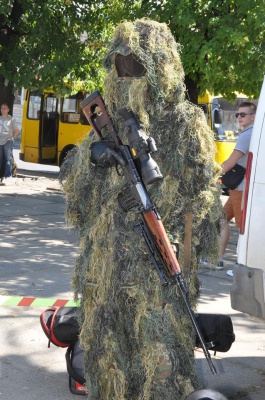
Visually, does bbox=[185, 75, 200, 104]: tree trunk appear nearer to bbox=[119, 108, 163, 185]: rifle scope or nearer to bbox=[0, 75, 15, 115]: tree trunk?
bbox=[0, 75, 15, 115]: tree trunk

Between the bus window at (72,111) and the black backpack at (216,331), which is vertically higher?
the bus window at (72,111)

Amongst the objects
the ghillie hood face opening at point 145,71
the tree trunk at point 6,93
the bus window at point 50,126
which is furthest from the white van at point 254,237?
the bus window at point 50,126

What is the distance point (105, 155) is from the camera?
3.98 meters

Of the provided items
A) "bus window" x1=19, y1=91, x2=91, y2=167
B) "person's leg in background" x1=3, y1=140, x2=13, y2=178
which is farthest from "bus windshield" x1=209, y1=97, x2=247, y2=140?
"person's leg in background" x1=3, y1=140, x2=13, y2=178

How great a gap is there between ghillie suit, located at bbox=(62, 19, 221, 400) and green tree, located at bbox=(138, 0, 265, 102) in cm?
718

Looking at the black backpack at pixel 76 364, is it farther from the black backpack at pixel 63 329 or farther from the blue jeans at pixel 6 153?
the blue jeans at pixel 6 153

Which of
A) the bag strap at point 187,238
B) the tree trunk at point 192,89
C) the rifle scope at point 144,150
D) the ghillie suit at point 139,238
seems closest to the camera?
the rifle scope at point 144,150

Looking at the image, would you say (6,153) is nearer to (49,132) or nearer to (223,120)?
(223,120)

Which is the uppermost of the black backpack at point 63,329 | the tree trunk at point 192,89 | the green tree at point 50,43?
the green tree at point 50,43

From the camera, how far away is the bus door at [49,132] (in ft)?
70.7

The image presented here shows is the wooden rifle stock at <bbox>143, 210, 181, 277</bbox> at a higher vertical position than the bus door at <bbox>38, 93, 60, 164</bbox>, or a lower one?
higher

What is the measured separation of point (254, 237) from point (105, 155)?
43.6 inches

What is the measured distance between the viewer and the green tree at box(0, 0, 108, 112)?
13.9 metres

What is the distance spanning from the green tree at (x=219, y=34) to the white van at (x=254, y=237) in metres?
6.74
